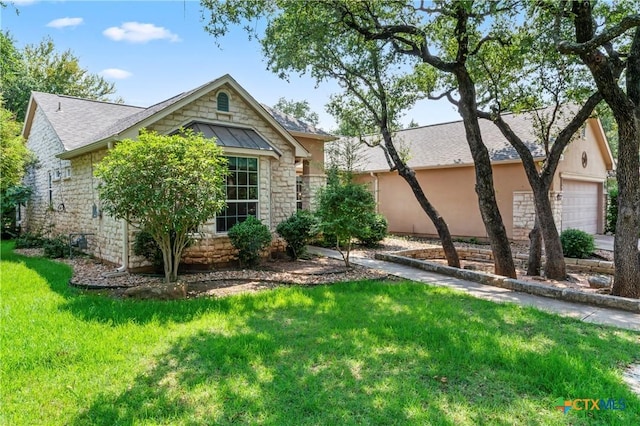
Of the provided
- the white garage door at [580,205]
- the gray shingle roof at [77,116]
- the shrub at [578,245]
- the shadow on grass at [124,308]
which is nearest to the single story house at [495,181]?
the white garage door at [580,205]

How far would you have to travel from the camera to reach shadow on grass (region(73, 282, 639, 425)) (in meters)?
3.24

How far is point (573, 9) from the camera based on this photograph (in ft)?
23.2

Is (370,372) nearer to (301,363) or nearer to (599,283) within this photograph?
(301,363)

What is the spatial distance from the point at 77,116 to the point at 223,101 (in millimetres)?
7611

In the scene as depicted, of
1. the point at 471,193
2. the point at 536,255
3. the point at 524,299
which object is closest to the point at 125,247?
the point at 524,299

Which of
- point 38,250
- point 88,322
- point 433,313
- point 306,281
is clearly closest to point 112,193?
point 88,322

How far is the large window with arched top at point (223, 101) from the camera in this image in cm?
1016

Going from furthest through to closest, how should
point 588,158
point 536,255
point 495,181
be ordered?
point 588,158 < point 495,181 < point 536,255

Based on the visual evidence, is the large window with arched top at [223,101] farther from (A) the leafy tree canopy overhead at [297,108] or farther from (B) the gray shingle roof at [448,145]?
(A) the leafy tree canopy overhead at [297,108]

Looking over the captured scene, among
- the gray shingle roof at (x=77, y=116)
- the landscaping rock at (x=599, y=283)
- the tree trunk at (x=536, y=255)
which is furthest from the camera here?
the gray shingle roof at (x=77, y=116)

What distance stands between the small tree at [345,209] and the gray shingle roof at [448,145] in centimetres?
628

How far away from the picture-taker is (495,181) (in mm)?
15320

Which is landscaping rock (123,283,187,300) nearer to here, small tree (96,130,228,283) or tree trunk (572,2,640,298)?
small tree (96,130,228,283)

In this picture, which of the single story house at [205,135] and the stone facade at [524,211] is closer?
the single story house at [205,135]
